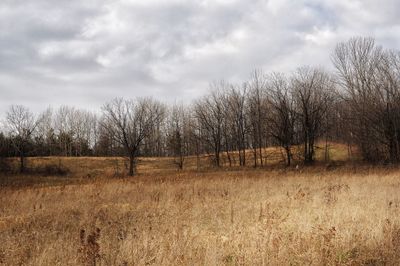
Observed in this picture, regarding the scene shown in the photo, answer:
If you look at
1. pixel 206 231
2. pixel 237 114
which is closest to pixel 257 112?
pixel 237 114

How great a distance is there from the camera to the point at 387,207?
8.45 meters

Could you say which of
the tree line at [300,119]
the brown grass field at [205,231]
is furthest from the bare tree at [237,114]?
the brown grass field at [205,231]

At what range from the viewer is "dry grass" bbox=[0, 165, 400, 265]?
5141 mm

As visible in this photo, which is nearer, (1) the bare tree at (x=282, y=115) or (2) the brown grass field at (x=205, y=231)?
(2) the brown grass field at (x=205, y=231)

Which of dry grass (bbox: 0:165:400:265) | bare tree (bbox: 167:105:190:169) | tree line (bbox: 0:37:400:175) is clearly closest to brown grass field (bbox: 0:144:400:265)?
dry grass (bbox: 0:165:400:265)

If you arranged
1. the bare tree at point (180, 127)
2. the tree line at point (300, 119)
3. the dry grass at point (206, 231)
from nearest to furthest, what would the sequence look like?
1. the dry grass at point (206, 231)
2. the tree line at point (300, 119)
3. the bare tree at point (180, 127)

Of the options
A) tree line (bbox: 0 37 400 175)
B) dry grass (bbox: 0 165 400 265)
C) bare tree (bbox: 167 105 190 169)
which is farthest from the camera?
bare tree (bbox: 167 105 190 169)

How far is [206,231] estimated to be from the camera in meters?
7.04

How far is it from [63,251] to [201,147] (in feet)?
224

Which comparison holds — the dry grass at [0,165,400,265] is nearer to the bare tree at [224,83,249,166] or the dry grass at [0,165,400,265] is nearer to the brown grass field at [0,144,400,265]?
the brown grass field at [0,144,400,265]

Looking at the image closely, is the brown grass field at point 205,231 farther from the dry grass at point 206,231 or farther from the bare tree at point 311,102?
the bare tree at point 311,102

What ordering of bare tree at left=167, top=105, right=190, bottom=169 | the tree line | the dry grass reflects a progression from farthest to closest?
1. bare tree at left=167, top=105, right=190, bottom=169
2. the tree line
3. the dry grass

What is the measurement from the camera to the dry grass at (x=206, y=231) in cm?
514

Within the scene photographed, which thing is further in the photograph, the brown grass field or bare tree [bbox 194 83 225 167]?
bare tree [bbox 194 83 225 167]
